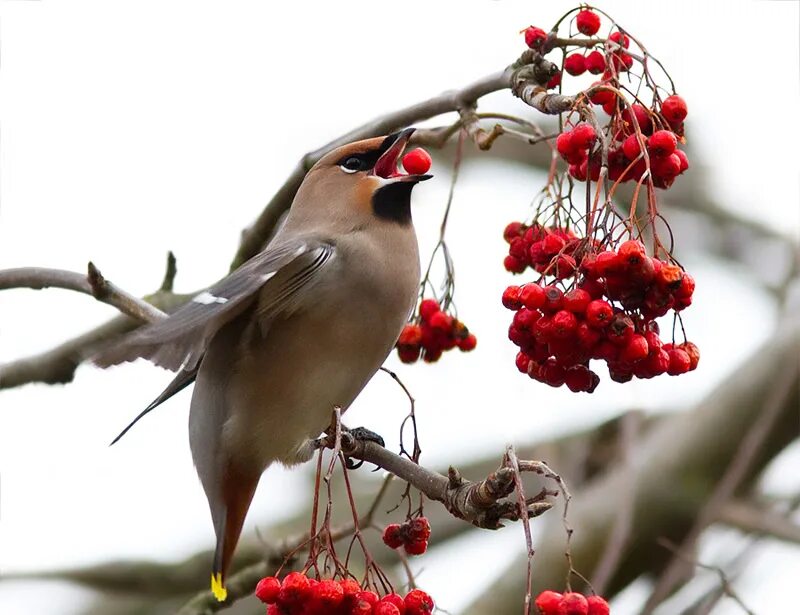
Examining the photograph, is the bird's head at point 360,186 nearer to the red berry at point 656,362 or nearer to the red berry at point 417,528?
the red berry at point 417,528

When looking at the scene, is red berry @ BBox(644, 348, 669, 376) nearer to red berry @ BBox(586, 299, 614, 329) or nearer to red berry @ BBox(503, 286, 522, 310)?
red berry @ BBox(586, 299, 614, 329)

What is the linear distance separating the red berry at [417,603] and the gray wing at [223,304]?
3.01 ft

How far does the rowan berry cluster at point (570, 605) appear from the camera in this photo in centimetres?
277

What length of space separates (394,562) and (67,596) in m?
1.66

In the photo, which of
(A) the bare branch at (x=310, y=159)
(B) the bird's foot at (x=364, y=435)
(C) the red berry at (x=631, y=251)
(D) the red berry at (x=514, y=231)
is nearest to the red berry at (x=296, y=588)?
(B) the bird's foot at (x=364, y=435)

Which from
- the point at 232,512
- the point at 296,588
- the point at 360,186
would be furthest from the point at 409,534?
the point at 360,186

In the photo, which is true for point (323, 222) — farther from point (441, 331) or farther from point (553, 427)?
point (553, 427)

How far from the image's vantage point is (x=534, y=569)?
5.33 m

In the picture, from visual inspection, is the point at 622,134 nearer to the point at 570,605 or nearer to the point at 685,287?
the point at 685,287

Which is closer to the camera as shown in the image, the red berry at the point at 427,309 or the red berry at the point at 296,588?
the red berry at the point at 296,588

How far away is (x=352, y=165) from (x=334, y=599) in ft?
6.61

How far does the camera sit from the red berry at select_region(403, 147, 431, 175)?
14.0 feet

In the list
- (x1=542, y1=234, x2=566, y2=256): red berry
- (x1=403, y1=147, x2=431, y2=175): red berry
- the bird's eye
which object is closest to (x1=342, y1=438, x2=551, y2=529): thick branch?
(x1=542, y1=234, x2=566, y2=256): red berry

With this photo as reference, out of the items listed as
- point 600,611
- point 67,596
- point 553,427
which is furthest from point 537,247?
point 67,596
